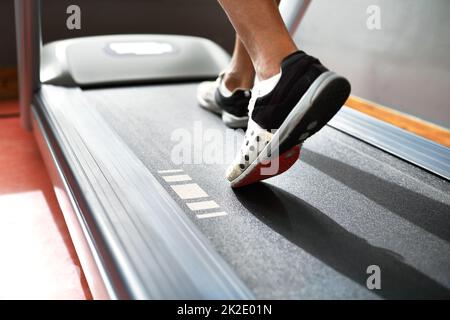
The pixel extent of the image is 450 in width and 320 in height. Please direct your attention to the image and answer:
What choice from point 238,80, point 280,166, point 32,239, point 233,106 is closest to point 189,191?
point 280,166

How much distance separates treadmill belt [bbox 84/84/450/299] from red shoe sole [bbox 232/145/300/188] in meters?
0.03

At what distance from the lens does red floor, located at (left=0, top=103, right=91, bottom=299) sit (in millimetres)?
1104

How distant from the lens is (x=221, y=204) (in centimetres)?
113

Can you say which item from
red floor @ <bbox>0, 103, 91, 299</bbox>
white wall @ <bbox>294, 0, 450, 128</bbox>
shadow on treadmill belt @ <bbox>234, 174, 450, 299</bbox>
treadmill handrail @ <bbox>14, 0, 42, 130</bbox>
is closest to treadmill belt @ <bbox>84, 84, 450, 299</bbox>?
shadow on treadmill belt @ <bbox>234, 174, 450, 299</bbox>

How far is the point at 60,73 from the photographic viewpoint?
2045 millimetres

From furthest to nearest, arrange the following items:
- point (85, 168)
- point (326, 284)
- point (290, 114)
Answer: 1. point (85, 168)
2. point (290, 114)
3. point (326, 284)

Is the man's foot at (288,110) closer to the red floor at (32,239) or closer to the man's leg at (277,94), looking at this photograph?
the man's leg at (277,94)

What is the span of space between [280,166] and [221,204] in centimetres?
16

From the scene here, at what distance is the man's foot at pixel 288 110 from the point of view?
95 cm

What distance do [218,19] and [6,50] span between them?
1244 mm

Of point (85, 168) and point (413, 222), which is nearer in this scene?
point (413, 222)

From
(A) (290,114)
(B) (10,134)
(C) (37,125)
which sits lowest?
(B) (10,134)

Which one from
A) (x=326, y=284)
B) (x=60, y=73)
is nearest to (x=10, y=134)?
(x=60, y=73)

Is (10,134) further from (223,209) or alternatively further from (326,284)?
(326,284)
